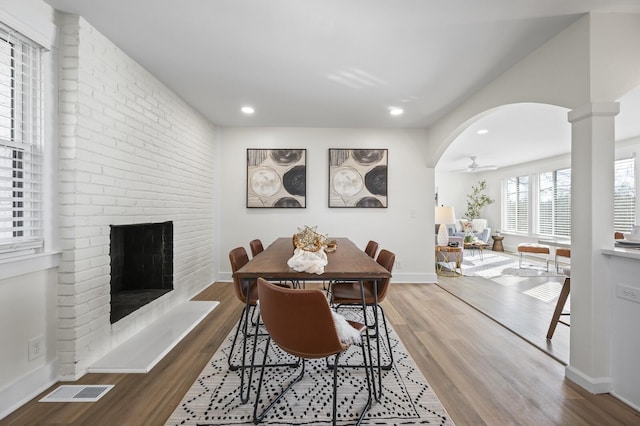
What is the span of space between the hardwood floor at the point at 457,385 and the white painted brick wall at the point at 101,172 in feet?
1.45

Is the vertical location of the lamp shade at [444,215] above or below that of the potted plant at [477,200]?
below

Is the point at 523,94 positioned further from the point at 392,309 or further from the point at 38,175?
the point at 38,175

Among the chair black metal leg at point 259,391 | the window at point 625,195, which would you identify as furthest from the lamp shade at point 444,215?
the chair black metal leg at point 259,391

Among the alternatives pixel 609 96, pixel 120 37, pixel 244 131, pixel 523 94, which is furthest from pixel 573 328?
pixel 244 131

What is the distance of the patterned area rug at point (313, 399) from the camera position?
1.60 meters

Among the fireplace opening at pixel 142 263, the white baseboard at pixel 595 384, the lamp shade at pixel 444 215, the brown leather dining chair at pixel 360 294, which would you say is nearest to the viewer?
the white baseboard at pixel 595 384

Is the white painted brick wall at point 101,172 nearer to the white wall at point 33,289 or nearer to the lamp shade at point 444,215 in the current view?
the white wall at point 33,289

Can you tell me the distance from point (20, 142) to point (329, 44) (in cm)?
219

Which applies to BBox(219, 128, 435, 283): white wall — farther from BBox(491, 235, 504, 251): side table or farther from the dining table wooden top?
BBox(491, 235, 504, 251): side table

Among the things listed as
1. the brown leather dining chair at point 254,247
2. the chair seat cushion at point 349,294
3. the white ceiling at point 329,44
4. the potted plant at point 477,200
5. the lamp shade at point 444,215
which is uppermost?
the white ceiling at point 329,44

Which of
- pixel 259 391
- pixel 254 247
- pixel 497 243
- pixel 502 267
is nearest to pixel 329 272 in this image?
pixel 259 391

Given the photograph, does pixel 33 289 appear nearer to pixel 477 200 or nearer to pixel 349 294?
pixel 349 294

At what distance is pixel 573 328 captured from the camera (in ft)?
6.54

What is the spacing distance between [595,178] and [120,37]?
3.56 m
